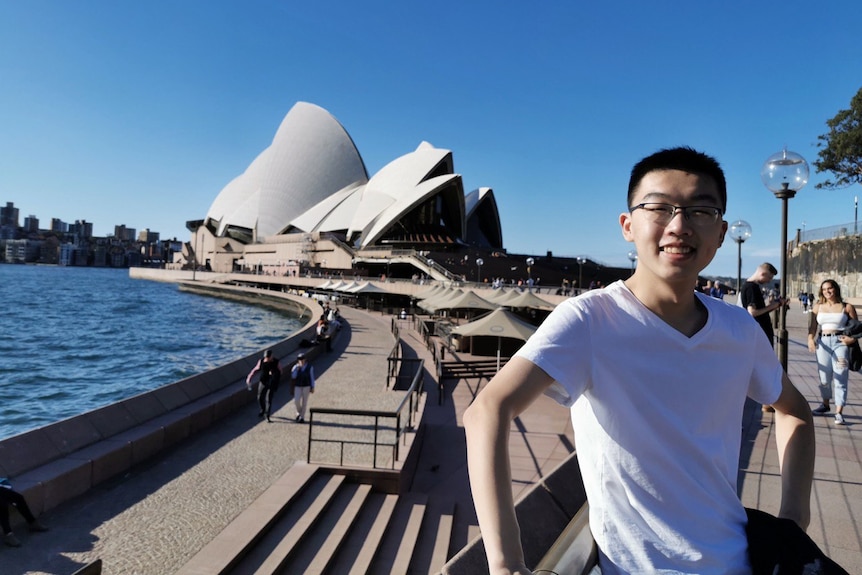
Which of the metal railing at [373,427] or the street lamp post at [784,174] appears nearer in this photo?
the street lamp post at [784,174]

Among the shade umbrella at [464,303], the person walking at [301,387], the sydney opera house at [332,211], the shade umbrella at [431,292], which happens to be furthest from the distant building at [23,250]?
the person walking at [301,387]

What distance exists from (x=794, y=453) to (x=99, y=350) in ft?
66.7

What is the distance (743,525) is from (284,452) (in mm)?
5542

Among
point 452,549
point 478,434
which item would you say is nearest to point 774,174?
point 452,549

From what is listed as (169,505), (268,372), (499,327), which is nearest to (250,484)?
(169,505)

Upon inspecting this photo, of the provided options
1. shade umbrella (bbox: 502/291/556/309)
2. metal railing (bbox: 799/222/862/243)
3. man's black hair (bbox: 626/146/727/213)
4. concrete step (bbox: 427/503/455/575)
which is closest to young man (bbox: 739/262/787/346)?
concrete step (bbox: 427/503/455/575)

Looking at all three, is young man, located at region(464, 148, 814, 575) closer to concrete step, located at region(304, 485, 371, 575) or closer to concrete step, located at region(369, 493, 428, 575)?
concrete step, located at region(304, 485, 371, 575)

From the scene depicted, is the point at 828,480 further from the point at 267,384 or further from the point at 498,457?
the point at 267,384

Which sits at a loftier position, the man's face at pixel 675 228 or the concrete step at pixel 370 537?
the man's face at pixel 675 228

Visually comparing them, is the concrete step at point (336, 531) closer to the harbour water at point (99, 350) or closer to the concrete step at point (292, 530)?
the concrete step at point (292, 530)

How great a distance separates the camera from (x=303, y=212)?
6172 centimetres

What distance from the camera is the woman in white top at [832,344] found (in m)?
5.16

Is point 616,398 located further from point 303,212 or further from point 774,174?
point 303,212

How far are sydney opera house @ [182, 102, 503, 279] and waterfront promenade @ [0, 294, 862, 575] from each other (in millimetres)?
27505
